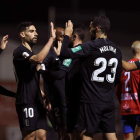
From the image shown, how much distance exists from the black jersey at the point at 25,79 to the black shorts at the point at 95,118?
2.71 feet

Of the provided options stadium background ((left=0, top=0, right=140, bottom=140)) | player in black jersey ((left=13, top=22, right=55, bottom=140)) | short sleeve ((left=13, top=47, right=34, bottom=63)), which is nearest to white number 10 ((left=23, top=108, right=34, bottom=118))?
player in black jersey ((left=13, top=22, right=55, bottom=140))

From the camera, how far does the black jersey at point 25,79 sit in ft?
20.3

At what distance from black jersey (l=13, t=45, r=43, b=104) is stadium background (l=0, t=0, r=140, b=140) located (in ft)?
11.4

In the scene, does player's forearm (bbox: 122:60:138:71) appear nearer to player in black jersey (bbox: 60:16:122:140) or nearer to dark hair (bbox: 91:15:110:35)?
player in black jersey (bbox: 60:16:122:140)

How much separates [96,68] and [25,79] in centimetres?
110

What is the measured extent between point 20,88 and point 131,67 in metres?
1.66

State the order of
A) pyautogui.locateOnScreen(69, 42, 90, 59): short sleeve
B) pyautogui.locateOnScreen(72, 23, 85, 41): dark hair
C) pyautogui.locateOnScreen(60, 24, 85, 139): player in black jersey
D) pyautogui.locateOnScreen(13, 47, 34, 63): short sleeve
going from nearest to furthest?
pyautogui.locateOnScreen(69, 42, 90, 59): short sleeve < pyautogui.locateOnScreen(13, 47, 34, 63): short sleeve < pyautogui.locateOnScreen(60, 24, 85, 139): player in black jersey < pyautogui.locateOnScreen(72, 23, 85, 41): dark hair

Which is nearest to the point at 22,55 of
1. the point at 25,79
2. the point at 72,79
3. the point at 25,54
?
the point at 25,54

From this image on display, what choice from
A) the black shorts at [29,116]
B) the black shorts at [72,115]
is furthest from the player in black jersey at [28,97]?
the black shorts at [72,115]

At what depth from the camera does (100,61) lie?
5738 mm

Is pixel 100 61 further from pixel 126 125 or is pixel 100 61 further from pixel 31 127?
pixel 126 125

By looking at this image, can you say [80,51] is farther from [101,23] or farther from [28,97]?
[28,97]

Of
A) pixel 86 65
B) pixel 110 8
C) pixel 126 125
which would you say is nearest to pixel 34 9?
pixel 110 8

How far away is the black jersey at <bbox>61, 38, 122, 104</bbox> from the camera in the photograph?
18.7 feet
